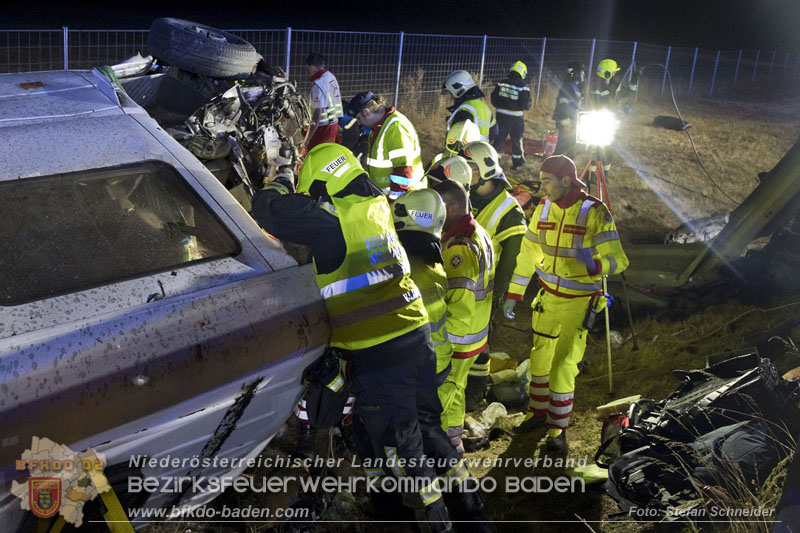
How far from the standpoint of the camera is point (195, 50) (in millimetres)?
4902

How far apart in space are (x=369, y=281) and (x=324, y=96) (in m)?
5.48

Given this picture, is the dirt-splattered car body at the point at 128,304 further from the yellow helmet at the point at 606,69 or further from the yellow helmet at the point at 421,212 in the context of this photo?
the yellow helmet at the point at 606,69

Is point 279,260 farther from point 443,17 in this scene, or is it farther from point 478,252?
point 443,17

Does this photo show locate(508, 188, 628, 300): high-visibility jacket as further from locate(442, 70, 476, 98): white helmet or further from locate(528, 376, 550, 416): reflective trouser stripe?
locate(442, 70, 476, 98): white helmet

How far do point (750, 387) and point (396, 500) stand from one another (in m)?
2.28

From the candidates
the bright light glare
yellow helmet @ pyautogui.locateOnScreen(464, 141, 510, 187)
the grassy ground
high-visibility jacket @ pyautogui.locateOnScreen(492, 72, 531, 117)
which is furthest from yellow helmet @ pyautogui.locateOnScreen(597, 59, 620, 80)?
yellow helmet @ pyautogui.locateOnScreen(464, 141, 510, 187)

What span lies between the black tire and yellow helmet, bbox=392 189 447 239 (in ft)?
7.02

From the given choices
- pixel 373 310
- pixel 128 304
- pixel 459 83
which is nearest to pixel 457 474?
pixel 373 310

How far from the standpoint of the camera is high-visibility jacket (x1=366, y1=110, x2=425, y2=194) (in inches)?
236

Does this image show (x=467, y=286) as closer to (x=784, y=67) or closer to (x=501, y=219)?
(x=501, y=219)

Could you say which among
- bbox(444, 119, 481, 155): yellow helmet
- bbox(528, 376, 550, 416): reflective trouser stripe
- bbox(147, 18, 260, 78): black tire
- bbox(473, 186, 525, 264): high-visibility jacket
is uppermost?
bbox(147, 18, 260, 78): black tire

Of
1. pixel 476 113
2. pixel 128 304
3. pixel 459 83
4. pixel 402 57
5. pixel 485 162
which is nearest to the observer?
pixel 128 304

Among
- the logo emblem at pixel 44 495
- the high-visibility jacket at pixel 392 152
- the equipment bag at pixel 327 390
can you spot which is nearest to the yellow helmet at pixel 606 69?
the high-visibility jacket at pixel 392 152

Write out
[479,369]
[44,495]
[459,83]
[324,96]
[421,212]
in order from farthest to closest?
[324,96]
[459,83]
[479,369]
[421,212]
[44,495]
